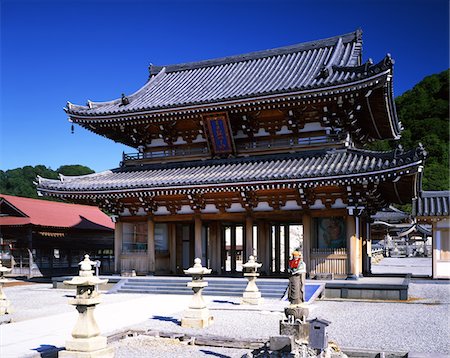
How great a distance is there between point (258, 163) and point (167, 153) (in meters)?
4.64

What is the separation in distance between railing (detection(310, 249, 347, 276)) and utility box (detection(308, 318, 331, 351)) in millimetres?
10207

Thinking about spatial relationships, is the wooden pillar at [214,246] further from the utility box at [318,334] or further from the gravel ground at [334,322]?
the utility box at [318,334]

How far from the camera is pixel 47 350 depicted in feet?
30.2

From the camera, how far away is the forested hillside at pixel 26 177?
7581 centimetres

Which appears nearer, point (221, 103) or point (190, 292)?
point (190, 292)

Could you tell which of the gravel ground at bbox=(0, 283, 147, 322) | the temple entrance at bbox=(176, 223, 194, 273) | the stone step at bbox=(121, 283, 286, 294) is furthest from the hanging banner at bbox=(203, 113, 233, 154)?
the gravel ground at bbox=(0, 283, 147, 322)

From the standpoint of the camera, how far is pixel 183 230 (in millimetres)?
23141

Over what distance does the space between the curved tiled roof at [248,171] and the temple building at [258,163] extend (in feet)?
0.17

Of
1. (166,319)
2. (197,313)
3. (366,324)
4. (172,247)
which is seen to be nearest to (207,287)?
(172,247)

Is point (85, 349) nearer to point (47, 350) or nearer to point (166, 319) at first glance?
point (47, 350)

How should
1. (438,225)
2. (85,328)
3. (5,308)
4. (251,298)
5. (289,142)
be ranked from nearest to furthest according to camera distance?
(85,328)
(5,308)
(251,298)
(289,142)
(438,225)

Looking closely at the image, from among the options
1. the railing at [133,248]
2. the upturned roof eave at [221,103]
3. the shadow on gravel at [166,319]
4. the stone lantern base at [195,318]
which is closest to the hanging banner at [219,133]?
the upturned roof eave at [221,103]

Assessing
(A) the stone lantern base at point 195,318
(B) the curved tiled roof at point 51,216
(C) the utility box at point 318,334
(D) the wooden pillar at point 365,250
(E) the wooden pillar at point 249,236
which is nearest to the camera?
(C) the utility box at point 318,334

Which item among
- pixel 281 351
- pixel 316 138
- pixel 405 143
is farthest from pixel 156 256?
pixel 405 143
